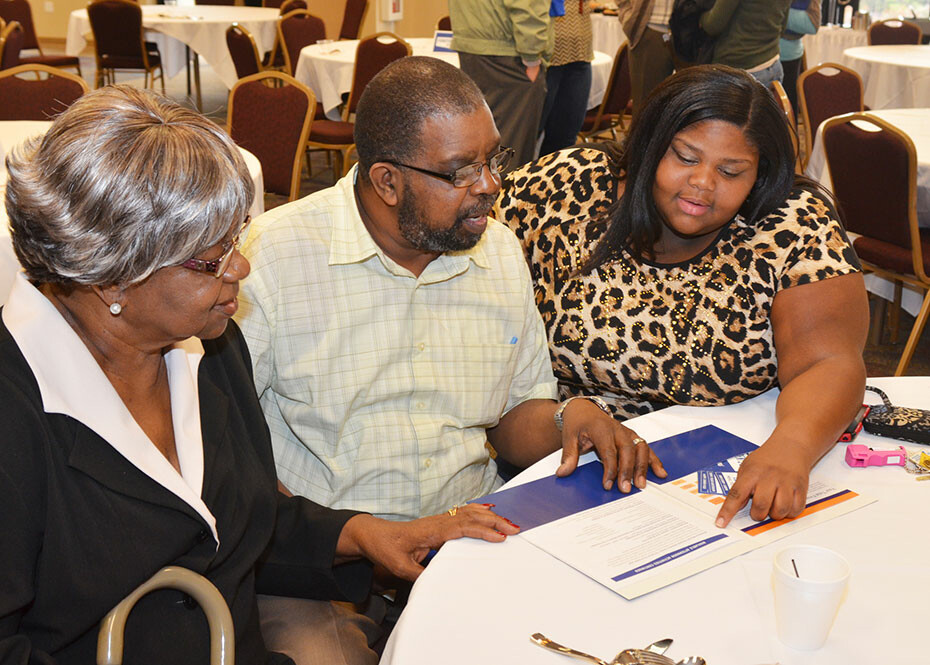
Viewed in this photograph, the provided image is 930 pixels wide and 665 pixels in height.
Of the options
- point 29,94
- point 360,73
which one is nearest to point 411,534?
point 29,94

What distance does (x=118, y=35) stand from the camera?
8688 millimetres

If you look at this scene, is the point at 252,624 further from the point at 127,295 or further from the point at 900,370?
the point at 900,370

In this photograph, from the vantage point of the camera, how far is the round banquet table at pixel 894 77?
255 inches

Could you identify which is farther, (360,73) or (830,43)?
(830,43)

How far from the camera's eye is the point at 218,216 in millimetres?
1194

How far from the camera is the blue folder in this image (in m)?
1.38

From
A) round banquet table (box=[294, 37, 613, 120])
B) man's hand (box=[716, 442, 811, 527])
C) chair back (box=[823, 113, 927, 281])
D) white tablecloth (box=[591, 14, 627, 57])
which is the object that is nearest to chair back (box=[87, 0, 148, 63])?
round banquet table (box=[294, 37, 613, 120])

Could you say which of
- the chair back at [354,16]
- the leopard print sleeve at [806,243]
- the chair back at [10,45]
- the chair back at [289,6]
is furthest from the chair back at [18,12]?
the leopard print sleeve at [806,243]

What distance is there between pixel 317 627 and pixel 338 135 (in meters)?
4.74

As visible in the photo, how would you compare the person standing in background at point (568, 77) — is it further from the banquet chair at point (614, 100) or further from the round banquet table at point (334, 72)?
the round banquet table at point (334, 72)

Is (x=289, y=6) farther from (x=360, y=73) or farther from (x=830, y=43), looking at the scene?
(x=830, y=43)

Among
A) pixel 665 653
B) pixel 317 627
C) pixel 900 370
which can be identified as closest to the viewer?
pixel 665 653

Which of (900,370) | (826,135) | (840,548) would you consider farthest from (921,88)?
(840,548)

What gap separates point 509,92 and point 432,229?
11.5 ft
